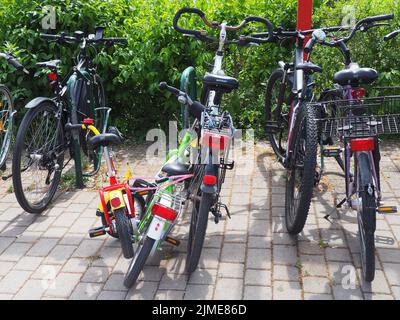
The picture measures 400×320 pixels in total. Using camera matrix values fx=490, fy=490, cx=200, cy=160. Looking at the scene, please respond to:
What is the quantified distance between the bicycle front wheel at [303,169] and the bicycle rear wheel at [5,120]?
279 cm

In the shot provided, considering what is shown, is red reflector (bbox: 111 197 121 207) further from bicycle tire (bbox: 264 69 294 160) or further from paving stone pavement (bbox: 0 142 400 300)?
bicycle tire (bbox: 264 69 294 160)

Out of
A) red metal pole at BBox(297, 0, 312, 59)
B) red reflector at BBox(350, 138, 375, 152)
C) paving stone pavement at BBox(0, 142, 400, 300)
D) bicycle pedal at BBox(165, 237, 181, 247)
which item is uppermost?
red metal pole at BBox(297, 0, 312, 59)

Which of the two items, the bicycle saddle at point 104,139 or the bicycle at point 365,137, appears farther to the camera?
the bicycle saddle at point 104,139

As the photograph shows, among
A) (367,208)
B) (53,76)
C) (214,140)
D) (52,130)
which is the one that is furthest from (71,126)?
Result: (367,208)

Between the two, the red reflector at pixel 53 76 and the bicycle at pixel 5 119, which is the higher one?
the red reflector at pixel 53 76

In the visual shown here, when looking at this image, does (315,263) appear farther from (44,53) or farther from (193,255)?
(44,53)

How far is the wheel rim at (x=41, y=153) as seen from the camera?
Result: 13.4ft

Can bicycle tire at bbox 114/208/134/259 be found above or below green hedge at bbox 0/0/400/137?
below

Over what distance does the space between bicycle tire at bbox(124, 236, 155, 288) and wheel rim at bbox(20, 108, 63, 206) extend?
59.2 inches

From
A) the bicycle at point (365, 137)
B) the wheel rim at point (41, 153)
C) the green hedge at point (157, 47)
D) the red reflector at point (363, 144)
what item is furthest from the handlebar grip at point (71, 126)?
the red reflector at point (363, 144)

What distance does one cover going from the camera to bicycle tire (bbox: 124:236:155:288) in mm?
2965

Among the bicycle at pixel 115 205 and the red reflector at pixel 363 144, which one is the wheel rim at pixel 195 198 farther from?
the red reflector at pixel 363 144

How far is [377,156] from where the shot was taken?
A: 317 centimetres

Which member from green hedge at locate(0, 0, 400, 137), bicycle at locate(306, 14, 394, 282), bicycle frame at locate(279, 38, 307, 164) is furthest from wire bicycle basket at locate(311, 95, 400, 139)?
green hedge at locate(0, 0, 400, 137)
